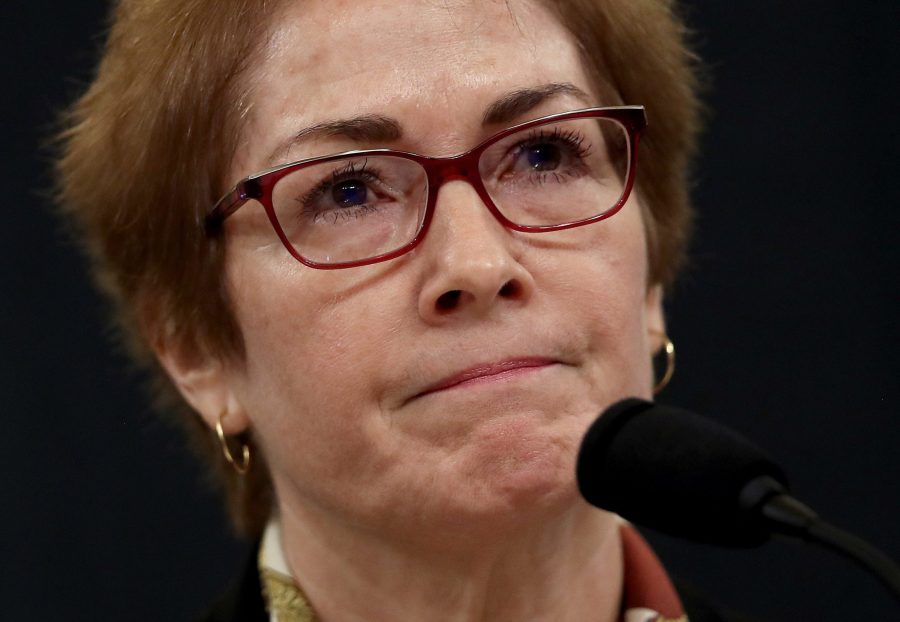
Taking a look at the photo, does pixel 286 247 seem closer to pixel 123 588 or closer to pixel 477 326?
pixel 477 326

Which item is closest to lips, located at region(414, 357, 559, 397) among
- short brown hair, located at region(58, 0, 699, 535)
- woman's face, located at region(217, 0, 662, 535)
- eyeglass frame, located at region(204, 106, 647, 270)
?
woman's face, located at region(217, 0, 662, 535)

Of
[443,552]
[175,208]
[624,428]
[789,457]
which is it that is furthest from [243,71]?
[789,457]

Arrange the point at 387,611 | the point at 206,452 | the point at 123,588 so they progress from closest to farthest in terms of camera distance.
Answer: the point at 387,611, the point at 206,452, the point at 123,588

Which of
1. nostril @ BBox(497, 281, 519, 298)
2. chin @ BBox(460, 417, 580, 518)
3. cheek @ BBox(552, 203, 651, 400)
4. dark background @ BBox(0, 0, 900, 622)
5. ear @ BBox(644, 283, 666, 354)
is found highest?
nostril @ BBox(497, 281, 519, 298)

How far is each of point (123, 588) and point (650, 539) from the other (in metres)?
1.13

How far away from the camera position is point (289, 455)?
5.33 ft

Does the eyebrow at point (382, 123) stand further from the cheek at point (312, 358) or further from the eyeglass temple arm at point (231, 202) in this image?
the cheek at point (312, 358)

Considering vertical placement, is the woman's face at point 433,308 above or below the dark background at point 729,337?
above

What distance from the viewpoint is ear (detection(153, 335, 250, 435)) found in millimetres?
1778

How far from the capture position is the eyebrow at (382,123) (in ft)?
4.95

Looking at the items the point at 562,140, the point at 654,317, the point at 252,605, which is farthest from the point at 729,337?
the point at 252,605

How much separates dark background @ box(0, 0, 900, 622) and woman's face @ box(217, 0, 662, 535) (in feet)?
3.13

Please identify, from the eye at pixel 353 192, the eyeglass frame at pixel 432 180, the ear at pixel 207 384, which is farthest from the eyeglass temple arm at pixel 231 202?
the ear at pixel 207 384

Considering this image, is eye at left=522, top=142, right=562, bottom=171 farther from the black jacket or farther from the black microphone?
the black jacket
